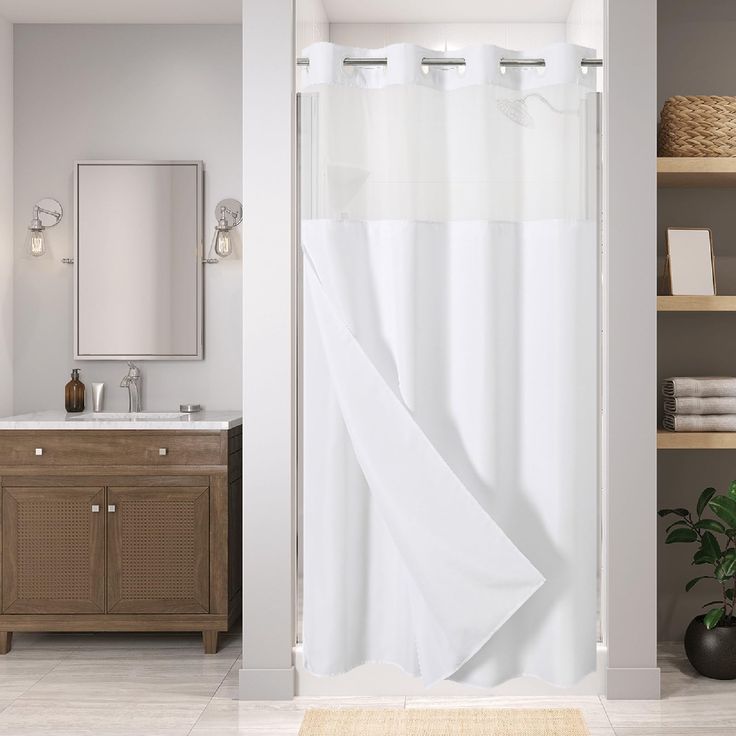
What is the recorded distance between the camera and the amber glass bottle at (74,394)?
12.0ft

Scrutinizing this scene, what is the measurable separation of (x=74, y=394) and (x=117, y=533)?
2.63ft

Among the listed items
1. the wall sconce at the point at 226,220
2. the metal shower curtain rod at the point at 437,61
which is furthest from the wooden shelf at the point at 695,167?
the wall sconce at the point at 226,220

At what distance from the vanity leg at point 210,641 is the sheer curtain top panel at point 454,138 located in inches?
65.3

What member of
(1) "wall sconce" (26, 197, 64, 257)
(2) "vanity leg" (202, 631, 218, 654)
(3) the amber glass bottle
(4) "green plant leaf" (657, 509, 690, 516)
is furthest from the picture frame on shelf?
(1) "wall sconce" (26, 197, 64, 257)

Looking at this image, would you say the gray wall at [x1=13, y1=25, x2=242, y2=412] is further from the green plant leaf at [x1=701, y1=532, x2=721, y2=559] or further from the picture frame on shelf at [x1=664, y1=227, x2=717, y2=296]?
the green plant leaf at [x1=701, y1=532, x2=721, y2=559]

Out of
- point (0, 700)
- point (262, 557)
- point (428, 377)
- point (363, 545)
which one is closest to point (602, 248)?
point (428, 377)

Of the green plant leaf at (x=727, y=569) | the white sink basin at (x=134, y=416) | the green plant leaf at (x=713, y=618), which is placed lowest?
the green plant leaf at (x=713, y=618)

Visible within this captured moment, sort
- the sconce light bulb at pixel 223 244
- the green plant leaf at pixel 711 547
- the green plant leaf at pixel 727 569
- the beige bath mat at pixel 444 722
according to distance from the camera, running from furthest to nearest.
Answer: the sconce light bulb at pixel 223 244 → the green plant leaf at pixel 711 547 → the green plant leaf at pixel 727 569 → the beige bath mat at pixel 444 722

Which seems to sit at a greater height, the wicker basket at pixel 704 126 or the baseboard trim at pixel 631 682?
the wicker basket at pixel 704 126

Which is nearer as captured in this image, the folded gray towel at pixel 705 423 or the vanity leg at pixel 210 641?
the folded gray towel at pixel 705 423

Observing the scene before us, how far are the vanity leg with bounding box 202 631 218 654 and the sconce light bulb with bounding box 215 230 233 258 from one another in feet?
5.29

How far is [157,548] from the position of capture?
316 centimetres

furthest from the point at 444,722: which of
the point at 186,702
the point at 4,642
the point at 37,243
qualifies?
the point at 37,243

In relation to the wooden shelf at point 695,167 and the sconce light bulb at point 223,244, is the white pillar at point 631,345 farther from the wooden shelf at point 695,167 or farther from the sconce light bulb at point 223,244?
the sconce light bulb at point 223,244
